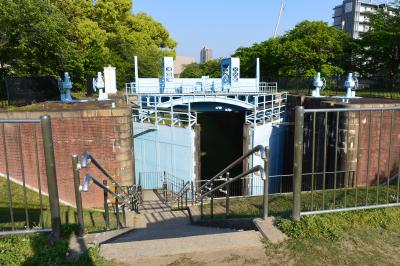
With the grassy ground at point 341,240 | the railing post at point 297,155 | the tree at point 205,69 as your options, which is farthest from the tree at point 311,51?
the railing post at point 297,155

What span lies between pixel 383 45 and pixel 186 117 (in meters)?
18.1

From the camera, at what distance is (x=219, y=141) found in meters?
31.0

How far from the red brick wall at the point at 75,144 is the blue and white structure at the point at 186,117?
7.14m

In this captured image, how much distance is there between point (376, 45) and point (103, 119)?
25.8m

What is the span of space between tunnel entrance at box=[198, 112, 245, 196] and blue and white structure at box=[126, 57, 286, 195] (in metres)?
4.01

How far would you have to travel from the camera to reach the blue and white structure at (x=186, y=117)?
704 inches

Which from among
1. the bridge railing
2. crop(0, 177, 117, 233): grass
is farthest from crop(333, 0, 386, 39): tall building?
crop(0, 177, 117, 233): grass

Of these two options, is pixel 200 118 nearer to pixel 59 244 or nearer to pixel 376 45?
pixel 376 45

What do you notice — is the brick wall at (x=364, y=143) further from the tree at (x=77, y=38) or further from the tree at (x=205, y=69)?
the tree at (x=205, y=69)

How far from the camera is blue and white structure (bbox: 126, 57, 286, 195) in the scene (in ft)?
58.6

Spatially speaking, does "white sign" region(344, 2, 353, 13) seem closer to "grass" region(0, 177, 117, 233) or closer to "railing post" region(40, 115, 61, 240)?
"grass" region(0, 177, 117, 233)

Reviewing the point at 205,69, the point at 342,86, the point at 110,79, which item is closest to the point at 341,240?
the point at 110,79

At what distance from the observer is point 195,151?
58.5ft

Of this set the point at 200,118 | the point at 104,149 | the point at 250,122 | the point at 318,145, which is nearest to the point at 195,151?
the point at 250,122
